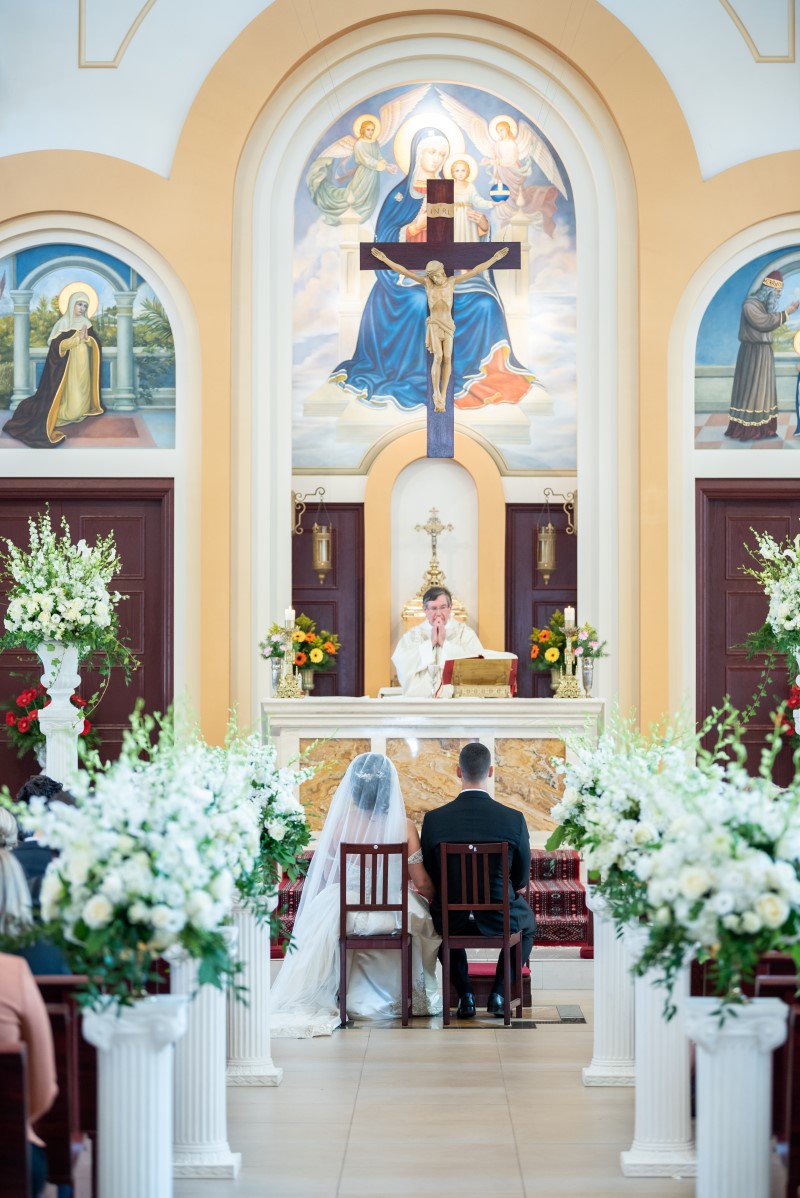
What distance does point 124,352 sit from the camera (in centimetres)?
1253

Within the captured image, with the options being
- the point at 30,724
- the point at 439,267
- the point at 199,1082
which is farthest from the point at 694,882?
the point at 439,267

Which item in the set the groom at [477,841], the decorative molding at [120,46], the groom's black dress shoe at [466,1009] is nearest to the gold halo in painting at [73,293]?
the decorative molding at [120,46]

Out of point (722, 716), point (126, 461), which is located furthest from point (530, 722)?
point (126, 461)

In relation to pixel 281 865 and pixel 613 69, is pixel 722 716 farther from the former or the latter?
pixel 281 865

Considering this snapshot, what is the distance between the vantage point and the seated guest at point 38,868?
17.2 feet

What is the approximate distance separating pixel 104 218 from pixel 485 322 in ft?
11.9

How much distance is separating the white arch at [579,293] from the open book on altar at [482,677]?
1.48 meters

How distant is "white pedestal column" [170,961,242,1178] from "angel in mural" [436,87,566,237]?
9.61 metres

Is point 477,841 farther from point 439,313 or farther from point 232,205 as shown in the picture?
point 232,205

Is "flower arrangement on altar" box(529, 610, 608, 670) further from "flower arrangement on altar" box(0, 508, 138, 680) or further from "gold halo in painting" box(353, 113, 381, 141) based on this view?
"gold halo in painting" box(353, 113, 381, 141)

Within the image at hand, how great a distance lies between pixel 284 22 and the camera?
12.6 meters

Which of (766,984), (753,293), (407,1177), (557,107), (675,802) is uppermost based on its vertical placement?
(557,107)

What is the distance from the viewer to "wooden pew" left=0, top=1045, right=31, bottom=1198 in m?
3.98

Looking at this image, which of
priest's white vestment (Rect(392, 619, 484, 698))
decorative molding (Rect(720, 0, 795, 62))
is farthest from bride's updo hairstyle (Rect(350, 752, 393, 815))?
decorative molding (Rect(720, 0, 795, 62))
